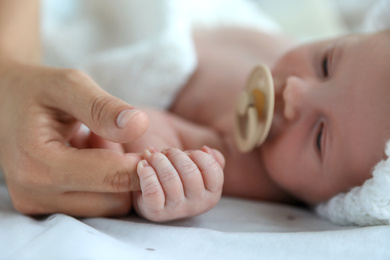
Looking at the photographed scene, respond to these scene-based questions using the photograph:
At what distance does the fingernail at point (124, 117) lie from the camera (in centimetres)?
57

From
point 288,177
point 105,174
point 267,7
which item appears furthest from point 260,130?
point 267,7

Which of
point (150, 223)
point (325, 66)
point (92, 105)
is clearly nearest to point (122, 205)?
point (150, 223)

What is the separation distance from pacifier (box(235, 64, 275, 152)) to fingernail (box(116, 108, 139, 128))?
0.36m

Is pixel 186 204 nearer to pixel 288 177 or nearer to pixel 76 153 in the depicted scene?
pixel 76 153

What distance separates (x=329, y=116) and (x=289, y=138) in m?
0.10

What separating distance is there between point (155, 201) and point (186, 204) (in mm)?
60

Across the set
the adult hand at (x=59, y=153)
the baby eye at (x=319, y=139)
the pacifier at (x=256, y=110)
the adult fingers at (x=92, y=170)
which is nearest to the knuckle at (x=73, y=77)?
the adult hand at (x=59, y=153)

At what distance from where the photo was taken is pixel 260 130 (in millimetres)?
902

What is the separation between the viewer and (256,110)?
3.00ft

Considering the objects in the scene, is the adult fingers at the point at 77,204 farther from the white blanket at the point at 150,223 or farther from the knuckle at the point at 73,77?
the knuckle at the point at 73,77

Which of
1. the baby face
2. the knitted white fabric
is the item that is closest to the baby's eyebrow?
the baby face

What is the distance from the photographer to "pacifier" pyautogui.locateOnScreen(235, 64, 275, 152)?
0.86 m

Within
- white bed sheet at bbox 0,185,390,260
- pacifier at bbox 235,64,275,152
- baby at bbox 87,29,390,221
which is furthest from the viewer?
pacifier at bbox 235,64,275,152

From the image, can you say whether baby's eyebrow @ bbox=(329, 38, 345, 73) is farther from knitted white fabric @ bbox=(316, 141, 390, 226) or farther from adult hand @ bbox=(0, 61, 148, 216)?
adult hand @ bbox=(0, 61, 148, 216)
